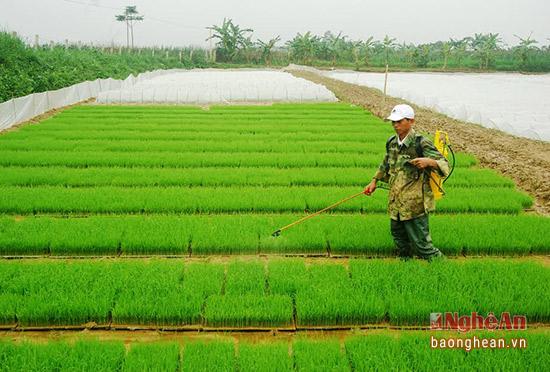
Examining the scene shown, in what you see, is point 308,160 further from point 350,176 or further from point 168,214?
point 168,214

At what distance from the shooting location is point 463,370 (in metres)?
3.11

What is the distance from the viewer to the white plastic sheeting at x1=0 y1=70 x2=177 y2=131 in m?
13.2

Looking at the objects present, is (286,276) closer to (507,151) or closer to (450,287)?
(450,287)

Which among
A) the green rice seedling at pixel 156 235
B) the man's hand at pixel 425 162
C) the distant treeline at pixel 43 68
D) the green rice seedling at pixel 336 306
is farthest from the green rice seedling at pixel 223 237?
the distant treeline at pixel 43 68

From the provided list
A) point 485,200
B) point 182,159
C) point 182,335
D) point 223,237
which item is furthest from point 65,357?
point 182,159

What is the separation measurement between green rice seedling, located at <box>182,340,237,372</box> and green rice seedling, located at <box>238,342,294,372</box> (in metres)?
0.08

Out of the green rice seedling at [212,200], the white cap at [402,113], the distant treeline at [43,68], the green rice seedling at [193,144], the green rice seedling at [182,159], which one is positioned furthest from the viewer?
the distant treeline at [43,68]

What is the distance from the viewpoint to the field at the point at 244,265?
332cm

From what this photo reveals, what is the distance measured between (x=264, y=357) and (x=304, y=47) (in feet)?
180

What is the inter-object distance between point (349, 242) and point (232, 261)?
1.39m

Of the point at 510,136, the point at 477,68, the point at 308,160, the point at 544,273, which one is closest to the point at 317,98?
the point at 510,136

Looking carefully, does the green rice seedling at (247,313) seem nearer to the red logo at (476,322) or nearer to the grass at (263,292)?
the grass at (263,292)

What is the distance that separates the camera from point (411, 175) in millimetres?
4547

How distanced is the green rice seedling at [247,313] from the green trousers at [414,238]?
1578mm
